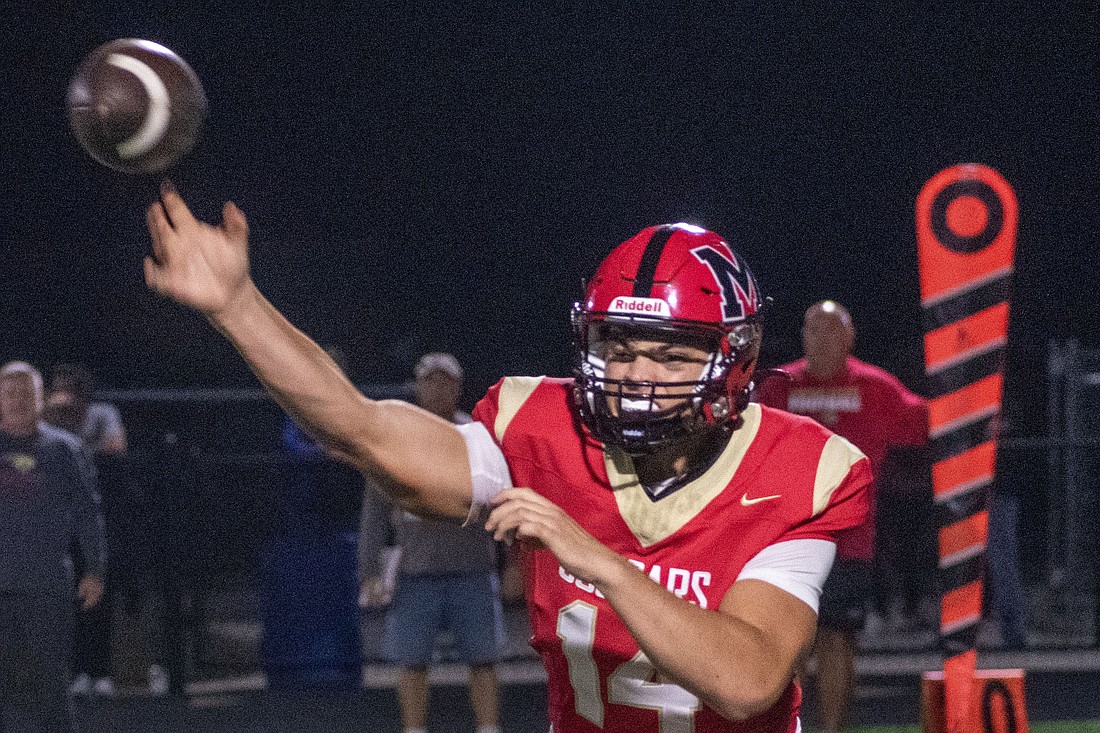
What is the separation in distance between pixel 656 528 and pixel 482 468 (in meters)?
0.32

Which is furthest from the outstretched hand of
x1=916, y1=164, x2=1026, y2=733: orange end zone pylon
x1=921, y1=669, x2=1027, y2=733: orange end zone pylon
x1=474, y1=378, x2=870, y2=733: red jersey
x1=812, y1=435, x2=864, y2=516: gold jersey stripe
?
x1=921, y1=669, x2=1027, y2=733: orange end zone pylon

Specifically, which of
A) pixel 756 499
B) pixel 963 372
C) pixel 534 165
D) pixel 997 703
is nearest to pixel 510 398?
pixel 756 499

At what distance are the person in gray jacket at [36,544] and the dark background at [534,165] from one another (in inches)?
297

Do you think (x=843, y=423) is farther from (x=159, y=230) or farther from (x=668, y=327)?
(x=159, y=230)

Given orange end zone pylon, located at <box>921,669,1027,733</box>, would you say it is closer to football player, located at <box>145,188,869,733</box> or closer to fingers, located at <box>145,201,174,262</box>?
football player, located at <box>145,188,869,733</box>

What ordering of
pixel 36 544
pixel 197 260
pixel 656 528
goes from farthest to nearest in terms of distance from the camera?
pixel 36 544 < pixel 656 528 < pixel 197 260

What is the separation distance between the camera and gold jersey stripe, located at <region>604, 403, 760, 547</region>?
98.7 inches

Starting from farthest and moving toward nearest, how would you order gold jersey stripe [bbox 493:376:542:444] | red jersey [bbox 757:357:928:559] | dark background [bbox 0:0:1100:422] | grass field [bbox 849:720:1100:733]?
dark background [bbox 0:0:1100:422] → grass field [bbox 849:720:1100:733] → red jersey [bbox 757:357:928:559] → gold jersey stripe [bbox 493:376:542:444]

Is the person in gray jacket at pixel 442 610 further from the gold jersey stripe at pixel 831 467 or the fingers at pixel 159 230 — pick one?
the fingers at pixel 159 230

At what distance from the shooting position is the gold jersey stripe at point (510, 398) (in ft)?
8.67

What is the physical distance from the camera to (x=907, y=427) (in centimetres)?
622

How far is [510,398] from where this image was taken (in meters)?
2.68

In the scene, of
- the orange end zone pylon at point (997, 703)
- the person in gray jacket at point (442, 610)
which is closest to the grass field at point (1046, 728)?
the person in gray jacket at point (442, 610)

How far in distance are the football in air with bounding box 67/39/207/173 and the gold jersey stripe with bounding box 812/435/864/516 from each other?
1.24 meters
